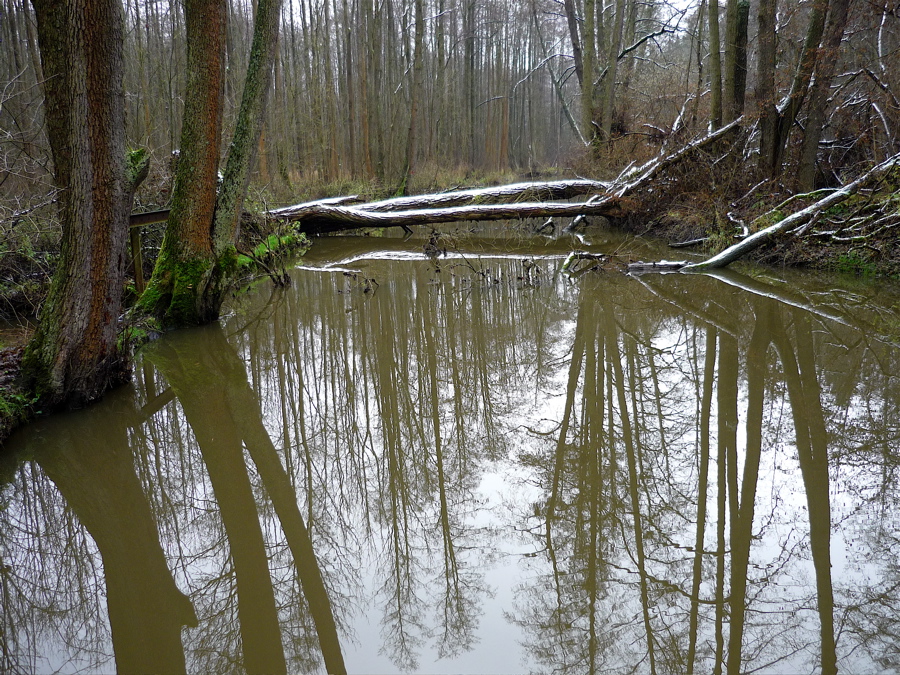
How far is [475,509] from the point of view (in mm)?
3637

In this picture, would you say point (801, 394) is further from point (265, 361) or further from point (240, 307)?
point (240, 307)

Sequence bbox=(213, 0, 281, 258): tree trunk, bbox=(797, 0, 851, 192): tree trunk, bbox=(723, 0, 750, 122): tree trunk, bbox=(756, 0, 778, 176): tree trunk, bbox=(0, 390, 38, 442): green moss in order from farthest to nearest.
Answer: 1. bbox=(723, 0, 750, 122): tree trunk
2. bbox=(756, 0, 778, 176): tree trunk
3. bbox=(797, 0, 851, 192): tree trunk
4. bbox=(213, 0, 281, 258): tree trunk
5. bbox=(0, 390, 38, 442): green moss

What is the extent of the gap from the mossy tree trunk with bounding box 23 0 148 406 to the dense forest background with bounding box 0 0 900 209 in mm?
586

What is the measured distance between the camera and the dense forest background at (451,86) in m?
10.6

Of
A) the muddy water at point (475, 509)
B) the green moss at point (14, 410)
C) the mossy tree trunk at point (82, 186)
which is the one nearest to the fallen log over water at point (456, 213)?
the muddy water at point (475, 509)

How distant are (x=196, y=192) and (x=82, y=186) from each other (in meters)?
2.48

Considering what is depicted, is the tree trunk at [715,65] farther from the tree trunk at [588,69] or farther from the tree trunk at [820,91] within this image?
the tree trunk at [588,69]

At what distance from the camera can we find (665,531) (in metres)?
3.28

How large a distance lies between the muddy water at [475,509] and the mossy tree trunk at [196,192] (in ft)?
3.31

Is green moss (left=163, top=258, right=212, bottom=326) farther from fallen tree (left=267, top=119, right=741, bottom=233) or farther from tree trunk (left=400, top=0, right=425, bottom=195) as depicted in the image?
tree trunk (left=400, top=0, right=425, bottom=195)

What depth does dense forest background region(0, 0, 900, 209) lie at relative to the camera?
34.9 feet

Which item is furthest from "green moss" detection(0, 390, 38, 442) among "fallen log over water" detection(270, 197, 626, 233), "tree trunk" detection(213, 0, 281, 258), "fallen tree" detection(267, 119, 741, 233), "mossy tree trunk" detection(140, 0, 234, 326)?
"fallen log over water" detection(270, 197, 626, 233)

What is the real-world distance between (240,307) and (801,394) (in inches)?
287

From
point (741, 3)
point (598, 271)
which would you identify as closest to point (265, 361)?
point (598, 271)
